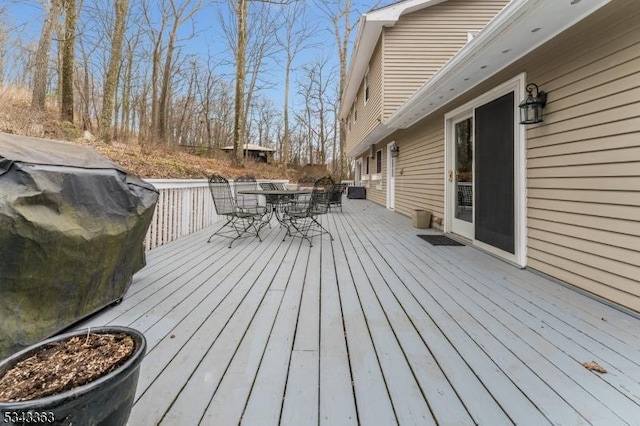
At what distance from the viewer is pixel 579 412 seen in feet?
4.59

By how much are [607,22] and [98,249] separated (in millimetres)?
3978

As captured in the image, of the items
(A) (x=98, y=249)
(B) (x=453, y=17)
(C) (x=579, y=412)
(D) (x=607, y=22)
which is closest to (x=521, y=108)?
(D) (x=607, y=22)

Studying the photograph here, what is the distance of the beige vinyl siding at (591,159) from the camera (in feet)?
7.97

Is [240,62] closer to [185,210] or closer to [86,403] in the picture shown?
[185,210]

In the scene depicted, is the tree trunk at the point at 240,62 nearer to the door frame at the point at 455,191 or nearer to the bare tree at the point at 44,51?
the bare tree at the point at 44,51

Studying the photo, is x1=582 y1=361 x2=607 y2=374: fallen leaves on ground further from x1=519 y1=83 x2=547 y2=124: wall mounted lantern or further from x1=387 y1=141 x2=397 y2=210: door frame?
x1=387 y1=141 x2=397 y2=210: door frame

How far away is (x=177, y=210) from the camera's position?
16.6 feet

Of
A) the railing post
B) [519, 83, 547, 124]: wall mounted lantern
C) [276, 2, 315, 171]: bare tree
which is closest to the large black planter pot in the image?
[519, 83, 547, 124]: wall mounted lantern

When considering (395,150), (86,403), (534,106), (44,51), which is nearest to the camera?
(86,403)

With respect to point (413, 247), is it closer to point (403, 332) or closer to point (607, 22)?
point (403, 332)

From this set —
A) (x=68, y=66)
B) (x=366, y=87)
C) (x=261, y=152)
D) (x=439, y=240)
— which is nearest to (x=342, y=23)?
(x=366, y=87)

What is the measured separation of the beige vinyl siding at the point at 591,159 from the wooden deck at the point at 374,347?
0.28 m

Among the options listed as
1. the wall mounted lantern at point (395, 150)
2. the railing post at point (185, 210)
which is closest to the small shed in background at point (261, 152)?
the wall mounted lantern at point (395, 150)

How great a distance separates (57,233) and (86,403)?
3.83ft
